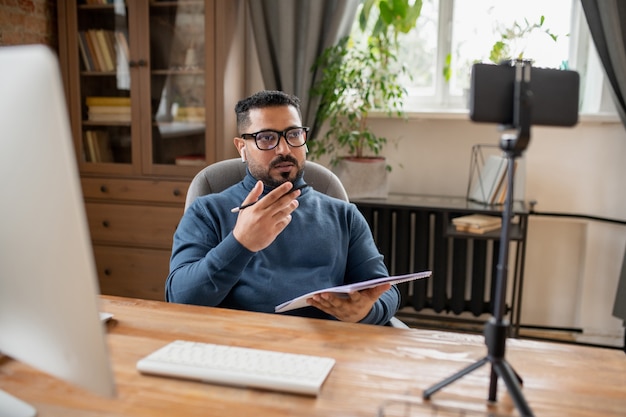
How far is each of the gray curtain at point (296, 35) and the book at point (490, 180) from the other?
2.86 ft

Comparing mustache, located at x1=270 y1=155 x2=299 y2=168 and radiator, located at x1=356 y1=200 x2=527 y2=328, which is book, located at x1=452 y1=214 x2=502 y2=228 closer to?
radiator, located at x1=356 y1=200 x2=527 y2=328

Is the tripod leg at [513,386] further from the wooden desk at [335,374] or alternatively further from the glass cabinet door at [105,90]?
the glass cabinet door at [105,90]

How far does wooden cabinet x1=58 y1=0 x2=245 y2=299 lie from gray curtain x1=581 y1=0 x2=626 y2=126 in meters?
1.68

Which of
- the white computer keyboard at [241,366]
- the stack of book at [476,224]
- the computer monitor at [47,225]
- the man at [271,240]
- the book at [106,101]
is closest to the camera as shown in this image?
the computer monitor at [47,225]

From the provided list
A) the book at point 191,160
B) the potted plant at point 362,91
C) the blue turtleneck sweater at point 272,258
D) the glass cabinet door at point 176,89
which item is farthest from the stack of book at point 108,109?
the blue turtleneck sweater at point 272,258

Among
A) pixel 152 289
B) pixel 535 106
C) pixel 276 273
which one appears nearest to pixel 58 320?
pixel 535 106

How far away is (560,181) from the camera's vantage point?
110 inches

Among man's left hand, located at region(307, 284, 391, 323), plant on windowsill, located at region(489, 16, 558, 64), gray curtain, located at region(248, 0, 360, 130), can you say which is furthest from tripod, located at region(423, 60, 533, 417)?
gray curtain, located at region(248, 0, 360, 130)

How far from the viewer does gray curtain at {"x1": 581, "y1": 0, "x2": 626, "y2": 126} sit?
250cm

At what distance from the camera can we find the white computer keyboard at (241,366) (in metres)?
0.85

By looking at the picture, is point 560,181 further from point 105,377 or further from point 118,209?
point 105,377

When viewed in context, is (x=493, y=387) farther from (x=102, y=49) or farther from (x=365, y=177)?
(x=102, y=49)

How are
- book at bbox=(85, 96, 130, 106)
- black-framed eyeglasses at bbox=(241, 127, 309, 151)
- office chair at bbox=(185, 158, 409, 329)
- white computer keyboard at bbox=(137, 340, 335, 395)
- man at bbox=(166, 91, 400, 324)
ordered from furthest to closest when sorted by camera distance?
1. book at bbox=(85, 96, 130, 106)
2. office chair at bbox=(185, 158, 409, 329)
3. black-framed eyeglasses at bbox=(241, 127, 309, 151)
4. man at bbox=(166, 91, 400, 324)
5. white computer keyboard at bbox=(137, 340, 335, 395)

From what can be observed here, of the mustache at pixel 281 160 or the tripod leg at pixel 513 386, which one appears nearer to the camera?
the tripod leg at pixel 513 386
